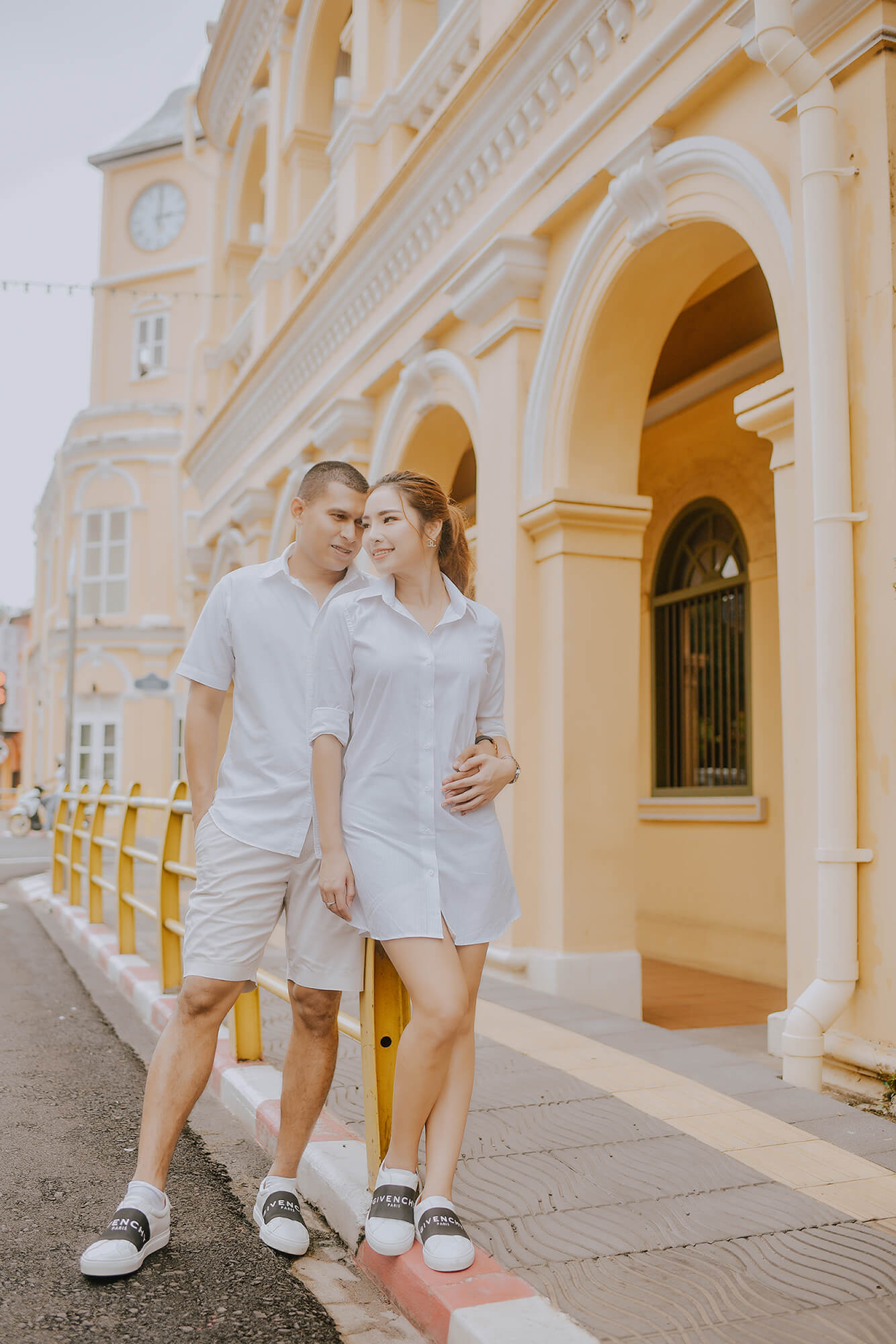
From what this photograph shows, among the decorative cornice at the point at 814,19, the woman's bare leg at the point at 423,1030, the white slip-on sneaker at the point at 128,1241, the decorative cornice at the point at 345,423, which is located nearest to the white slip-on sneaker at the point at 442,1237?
the woman's bare leg at the point at 423,1030

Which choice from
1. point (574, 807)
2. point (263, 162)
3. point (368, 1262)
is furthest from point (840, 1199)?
point (263, 162)

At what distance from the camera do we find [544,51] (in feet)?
21.3

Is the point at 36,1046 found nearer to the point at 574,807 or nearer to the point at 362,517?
the point at 574,807

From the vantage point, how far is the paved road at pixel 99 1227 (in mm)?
2555

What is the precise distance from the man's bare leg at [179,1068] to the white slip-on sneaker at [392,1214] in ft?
1.66

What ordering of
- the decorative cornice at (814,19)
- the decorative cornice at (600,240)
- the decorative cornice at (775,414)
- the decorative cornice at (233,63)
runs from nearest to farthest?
the decorative cornice at (814,19), the decorative cornice at (775,414), the decorative cornice at (600,240), the decorative cornice at (233,63)

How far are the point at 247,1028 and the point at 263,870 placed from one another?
188 centimetres

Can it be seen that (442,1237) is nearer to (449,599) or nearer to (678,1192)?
(678,1192)

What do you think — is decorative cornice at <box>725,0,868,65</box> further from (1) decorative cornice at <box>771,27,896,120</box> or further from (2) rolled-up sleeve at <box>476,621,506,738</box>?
(2) rolled-up sleeve at <box>476,621,506,738</box>

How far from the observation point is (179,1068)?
2.93m

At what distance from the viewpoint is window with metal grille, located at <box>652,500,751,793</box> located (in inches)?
348

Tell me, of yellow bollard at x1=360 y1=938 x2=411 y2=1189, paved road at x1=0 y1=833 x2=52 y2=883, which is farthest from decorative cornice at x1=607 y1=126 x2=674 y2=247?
paved road at x1=0 y1=833 x2=52 y2=883

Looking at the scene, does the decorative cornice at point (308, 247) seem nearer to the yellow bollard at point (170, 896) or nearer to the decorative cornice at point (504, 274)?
the decorative cornice at point (504, 274)

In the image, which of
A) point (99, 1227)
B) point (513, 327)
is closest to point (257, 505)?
point (513, 327)
